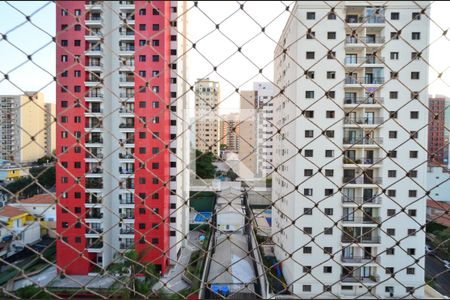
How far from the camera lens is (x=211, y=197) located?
8539 millimetres

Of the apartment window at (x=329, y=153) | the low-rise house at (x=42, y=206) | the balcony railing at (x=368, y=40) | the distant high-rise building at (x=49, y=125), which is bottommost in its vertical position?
the low-rise house at (x=42, y=206)

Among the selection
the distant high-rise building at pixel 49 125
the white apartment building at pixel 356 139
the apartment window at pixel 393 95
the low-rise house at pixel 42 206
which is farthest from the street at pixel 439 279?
the low-rise house at pixel 42 206

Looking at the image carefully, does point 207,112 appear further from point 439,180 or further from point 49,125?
point 439,180

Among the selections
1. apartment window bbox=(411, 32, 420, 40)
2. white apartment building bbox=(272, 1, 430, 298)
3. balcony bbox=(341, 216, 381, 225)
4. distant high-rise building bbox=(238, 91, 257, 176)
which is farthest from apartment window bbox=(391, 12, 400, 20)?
balcony bbox=(341, 216, 381, 225)

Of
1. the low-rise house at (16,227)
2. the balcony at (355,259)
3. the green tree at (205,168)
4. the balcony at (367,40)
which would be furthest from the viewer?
the green tree at (205,168)

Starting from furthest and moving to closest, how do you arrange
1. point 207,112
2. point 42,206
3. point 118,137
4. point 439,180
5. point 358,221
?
point 439,180 < point 42,206 < point 118,137 < point 358,221 < point 207,112

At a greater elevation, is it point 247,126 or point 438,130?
point 247,126

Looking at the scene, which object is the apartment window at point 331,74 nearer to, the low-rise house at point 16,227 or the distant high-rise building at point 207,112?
the distant high-rise building at point 207,112

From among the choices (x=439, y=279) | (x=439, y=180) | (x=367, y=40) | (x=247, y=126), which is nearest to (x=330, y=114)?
(x=247, y=126)

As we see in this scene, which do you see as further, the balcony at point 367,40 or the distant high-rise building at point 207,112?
the balcony at point 367,40

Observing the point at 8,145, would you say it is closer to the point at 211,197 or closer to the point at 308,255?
the point at 308,255

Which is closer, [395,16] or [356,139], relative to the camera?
[395,16]

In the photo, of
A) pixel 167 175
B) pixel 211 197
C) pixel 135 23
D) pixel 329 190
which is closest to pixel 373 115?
pixel 329 190

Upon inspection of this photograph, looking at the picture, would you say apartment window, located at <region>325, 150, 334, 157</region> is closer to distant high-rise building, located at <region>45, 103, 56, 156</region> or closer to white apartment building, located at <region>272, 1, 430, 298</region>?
white apartment building, located at <region>272, 1, 430, 298</region>
